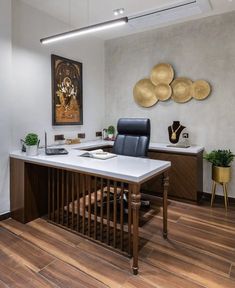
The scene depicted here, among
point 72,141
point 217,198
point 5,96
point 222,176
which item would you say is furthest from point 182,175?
point 5,96

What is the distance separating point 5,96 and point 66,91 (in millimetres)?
1130

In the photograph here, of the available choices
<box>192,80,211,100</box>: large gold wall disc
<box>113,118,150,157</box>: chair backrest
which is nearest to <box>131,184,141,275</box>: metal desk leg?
<box>113,118,150,157</box>: chair backrest

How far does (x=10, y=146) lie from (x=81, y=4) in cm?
215

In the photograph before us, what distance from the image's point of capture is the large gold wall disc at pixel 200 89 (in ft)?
11.4

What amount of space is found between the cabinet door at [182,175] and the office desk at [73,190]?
98 cm

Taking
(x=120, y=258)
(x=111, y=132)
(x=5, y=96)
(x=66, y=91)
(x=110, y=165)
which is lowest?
(x=120, y=258)

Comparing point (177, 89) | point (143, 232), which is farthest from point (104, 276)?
point (177, 89)

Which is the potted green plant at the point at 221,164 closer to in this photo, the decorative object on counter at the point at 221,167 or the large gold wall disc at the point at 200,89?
the decorative object on counter at the point at 221,167

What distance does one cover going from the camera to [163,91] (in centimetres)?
386

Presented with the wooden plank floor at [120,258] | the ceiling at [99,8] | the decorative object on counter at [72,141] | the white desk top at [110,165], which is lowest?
the wooden plank floor at [120,258]

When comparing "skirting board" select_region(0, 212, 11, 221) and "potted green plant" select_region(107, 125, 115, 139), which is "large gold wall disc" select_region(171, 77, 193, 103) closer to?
"potted green plant" select_region(107, 125, 115, 139)

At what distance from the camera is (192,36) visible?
3.60 m

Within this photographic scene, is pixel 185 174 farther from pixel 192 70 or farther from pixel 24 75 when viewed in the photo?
pixel 24 75

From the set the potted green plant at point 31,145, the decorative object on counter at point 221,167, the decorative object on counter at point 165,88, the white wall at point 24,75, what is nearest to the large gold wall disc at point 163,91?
the decorative object on counter at point 165,88
